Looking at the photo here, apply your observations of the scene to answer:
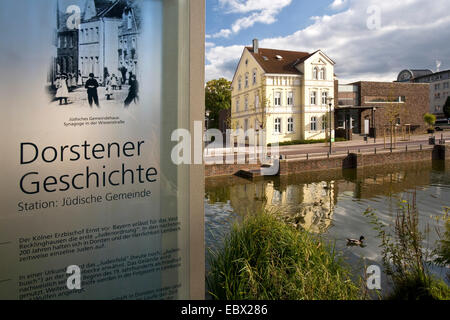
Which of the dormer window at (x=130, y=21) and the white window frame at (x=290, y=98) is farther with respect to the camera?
the white window frame at (x=290, y=98)

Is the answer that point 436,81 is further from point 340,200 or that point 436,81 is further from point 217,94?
point 340,200

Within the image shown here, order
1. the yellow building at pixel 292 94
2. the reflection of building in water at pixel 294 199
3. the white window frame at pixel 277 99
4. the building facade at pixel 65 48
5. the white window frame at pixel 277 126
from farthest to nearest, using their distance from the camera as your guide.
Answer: the white window frame at pixel 277 126
the white window frame at pixel 277 99
the yellow building at pixel 292 94
the reflection of building in water at pixel 294 199
the building facade at pixel 65 48

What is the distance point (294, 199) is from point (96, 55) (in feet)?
41.2

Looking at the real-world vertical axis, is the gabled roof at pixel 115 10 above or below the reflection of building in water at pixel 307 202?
above

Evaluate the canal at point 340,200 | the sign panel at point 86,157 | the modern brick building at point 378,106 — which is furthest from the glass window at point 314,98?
the sign panel at point 86,157

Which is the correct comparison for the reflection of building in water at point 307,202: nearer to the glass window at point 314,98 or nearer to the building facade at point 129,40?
the building facade at point 129,40

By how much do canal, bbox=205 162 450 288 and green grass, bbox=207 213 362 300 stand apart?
86 centimetres

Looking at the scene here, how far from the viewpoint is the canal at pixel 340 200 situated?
797cm

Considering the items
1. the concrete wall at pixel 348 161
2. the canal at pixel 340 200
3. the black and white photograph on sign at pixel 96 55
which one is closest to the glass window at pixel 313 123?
the concrete wall at pixel 348 161

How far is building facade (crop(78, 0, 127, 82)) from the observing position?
2.38m

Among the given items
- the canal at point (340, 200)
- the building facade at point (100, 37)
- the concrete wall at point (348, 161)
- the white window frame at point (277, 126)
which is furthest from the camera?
the white window frame at point (277, 126)

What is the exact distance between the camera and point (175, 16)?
277 centimetres

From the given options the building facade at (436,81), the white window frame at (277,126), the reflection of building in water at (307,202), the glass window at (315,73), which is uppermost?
the building facade at (436,81)
